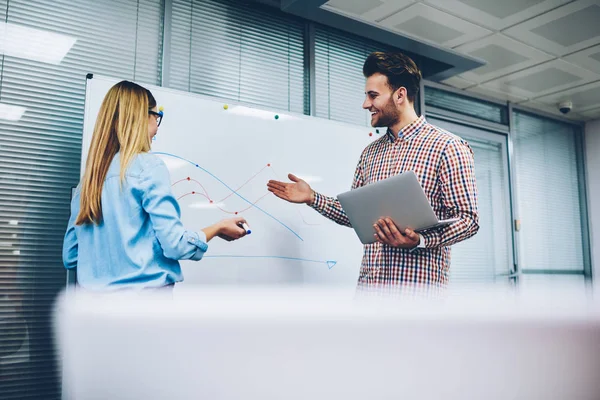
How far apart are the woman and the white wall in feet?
14.8

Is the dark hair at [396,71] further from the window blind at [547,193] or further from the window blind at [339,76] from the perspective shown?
the window blind at [547,193]

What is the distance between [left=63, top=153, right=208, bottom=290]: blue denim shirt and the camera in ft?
3.73

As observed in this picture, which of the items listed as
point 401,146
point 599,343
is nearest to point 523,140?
point 401,146

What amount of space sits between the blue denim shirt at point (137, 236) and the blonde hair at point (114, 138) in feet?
0.07

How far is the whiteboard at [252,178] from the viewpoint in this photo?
1947 millimetres

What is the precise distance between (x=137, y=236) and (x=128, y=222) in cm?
4

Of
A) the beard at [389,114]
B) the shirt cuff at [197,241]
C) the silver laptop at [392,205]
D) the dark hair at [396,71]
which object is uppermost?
the dark hair at [396,71]

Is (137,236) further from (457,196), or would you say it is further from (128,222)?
(457,196)

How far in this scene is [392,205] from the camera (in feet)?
4.80

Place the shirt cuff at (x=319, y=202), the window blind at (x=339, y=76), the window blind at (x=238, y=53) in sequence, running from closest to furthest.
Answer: the shirt cuff at (x=319, y=202) < the window blind at (x=238, y=53) < the window blind at (x=339, y=76)

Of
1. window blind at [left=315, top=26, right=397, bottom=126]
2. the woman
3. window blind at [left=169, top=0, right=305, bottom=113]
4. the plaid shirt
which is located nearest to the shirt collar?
the plaid shirt

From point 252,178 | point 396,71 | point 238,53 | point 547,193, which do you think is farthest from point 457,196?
point 547,193

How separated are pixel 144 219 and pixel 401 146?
86 cm

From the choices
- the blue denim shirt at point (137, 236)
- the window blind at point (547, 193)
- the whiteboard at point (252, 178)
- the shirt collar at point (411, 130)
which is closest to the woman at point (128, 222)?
the blue denim shirt at point (137, 236)
